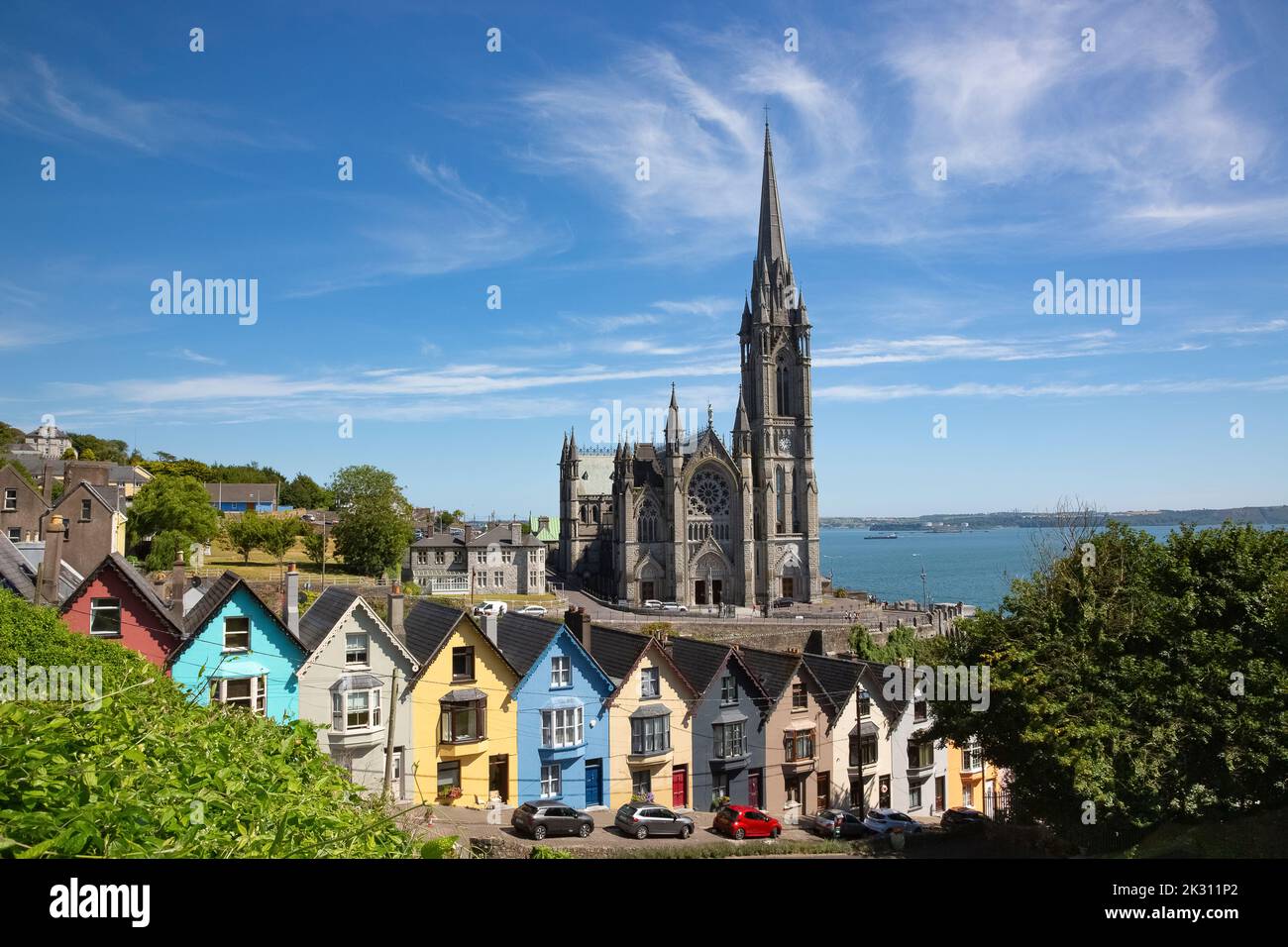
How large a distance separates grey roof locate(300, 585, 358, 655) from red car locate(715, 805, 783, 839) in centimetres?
964

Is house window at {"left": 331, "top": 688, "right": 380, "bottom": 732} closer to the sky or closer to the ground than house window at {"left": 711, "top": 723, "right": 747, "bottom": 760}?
closer to the sky

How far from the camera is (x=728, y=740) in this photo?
2264cm

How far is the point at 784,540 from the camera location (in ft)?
222

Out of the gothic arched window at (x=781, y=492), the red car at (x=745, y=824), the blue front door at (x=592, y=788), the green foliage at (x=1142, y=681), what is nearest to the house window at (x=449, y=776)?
the blue front door at (x=592, y=788)

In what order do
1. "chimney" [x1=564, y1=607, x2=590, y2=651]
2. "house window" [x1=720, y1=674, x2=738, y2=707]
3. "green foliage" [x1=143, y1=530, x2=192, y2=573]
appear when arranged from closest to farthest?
1. "chimney" [x1=564, y1=607, x2=590, y2=651]
2. "house window" [x1=720, y1=674, x2=738, y2=707]
3. "green foliage" [x1=143, y1=530, x2=192, y2=573]

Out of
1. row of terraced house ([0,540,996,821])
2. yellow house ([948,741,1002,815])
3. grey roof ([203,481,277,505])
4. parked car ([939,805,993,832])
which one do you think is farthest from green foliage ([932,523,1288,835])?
grey roof ([203,481,277,505])

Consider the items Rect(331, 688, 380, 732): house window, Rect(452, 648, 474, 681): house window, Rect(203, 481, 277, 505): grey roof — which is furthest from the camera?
Rect(203, 481, 277, 505): grey roof

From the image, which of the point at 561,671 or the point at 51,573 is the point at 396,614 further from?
the point at 51,573

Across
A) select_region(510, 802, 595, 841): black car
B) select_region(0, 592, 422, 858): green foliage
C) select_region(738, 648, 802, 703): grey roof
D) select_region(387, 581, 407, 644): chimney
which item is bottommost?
select_region(510, 802, 595, 841): black car

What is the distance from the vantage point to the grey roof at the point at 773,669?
76.8 feet

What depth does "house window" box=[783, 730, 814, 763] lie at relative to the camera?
76.2 feet

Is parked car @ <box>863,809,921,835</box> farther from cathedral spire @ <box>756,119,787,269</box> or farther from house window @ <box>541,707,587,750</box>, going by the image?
cathedral spire @ <box>756,119,787,269</box>

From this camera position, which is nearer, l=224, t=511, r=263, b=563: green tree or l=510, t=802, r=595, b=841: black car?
l=510, t=802, r=595, b=841: black car

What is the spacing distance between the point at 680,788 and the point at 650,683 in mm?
3075
